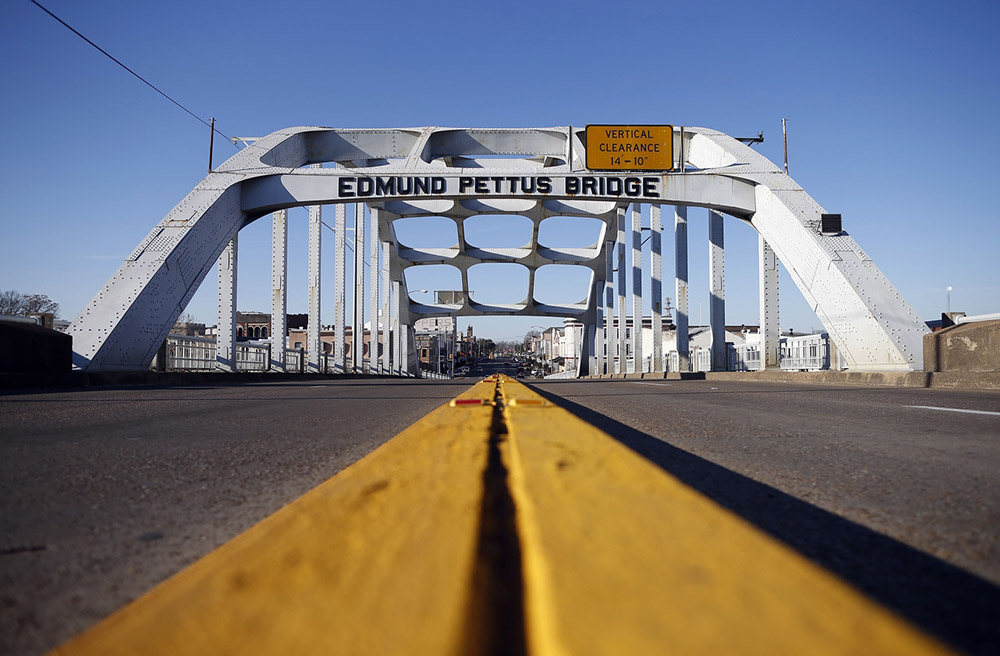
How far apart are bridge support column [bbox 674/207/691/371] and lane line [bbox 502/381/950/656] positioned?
998 inches

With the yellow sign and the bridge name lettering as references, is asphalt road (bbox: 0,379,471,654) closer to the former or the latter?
the bridge name lettering

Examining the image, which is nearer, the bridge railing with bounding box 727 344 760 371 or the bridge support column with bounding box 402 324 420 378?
the bridge railing with bounding box 727 344 760 371

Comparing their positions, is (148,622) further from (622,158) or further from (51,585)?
(622,158)

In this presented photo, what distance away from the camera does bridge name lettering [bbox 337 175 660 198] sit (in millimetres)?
18109

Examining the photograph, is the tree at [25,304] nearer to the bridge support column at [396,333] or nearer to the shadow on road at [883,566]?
the bridge support column at [396,333]

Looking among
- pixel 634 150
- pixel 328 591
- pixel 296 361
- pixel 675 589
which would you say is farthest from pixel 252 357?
pixel 675 589

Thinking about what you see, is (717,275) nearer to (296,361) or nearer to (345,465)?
(296,361)

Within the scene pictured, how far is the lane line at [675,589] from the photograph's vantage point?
2.02 ft

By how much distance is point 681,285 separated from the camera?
27828 mm

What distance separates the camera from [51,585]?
126 cm

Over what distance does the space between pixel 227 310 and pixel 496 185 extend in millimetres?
9137

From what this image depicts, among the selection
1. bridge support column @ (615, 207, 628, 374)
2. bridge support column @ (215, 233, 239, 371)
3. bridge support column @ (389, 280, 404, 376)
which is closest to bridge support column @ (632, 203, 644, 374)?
bridge support column @ (615, 207, 628, 374)

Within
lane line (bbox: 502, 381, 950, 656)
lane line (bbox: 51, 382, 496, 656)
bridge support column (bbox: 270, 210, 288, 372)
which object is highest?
bridge support column (bbox: 270, 210, 288, 372)

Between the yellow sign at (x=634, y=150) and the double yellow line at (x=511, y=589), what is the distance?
17.6m
